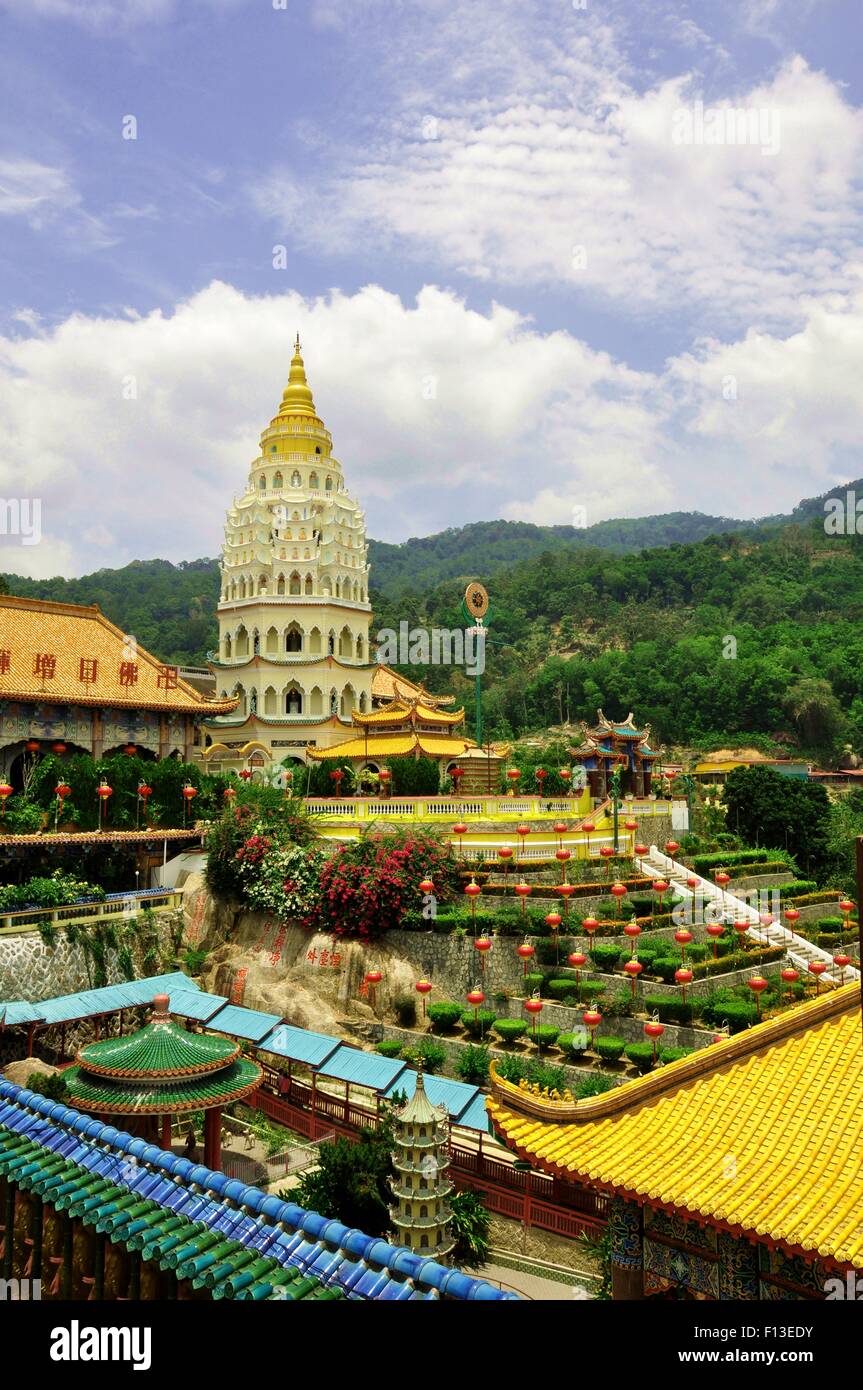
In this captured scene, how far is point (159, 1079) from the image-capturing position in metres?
16.4

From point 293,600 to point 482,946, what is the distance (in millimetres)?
26326

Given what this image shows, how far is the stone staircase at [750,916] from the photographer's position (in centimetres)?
2908

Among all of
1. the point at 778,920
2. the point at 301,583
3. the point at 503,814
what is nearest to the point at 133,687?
the point at 301,583

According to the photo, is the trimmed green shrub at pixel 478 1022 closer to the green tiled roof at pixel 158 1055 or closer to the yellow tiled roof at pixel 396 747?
the green tiled roof at pixel 158 1055

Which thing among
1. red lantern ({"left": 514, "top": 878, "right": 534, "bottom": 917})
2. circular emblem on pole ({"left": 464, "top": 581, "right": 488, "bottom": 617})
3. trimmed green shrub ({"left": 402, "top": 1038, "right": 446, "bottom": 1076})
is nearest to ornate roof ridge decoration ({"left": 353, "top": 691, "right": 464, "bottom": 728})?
circular emblem on pole ({"left": 464, "top": 581, "right": 488, "bottom": 617})

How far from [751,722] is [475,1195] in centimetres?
8117

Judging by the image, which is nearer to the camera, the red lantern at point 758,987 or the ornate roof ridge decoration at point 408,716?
the red lantern at point 758,987

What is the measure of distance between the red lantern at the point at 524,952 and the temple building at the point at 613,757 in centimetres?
1382

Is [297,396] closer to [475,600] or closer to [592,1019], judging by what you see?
[475,600]

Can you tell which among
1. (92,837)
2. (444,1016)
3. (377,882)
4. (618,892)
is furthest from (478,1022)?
(92,837)

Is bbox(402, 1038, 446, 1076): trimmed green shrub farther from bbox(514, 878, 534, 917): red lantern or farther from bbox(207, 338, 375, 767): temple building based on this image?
bbox(207, 338, 375, 767): temple building

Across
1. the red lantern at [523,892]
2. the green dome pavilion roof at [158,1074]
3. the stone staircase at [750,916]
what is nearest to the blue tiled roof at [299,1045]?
the green dome pavilion roof at [158,1074]

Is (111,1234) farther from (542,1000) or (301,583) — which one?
(301,583)

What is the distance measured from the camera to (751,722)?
307 feet
